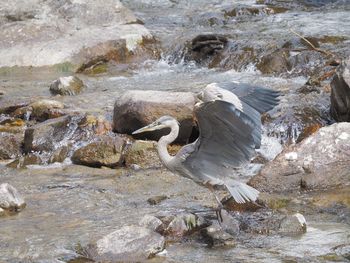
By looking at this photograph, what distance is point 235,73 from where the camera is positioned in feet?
34.8

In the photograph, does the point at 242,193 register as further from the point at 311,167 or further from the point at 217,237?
the point at 311,167

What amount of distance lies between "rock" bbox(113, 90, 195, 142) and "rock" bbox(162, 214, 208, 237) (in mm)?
2656

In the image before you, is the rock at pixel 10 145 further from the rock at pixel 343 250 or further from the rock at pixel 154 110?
the rock at pixel 343 250

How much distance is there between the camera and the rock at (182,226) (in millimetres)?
5145

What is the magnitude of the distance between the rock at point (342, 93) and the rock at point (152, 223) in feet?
10.8

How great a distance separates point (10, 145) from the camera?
811 cm

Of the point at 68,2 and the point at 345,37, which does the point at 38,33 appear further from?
the point at 345,37

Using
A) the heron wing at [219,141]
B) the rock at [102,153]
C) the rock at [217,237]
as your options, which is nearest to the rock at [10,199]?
the heron wing at [219,141]

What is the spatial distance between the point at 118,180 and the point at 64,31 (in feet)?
19.9

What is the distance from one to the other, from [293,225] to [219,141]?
76 cm

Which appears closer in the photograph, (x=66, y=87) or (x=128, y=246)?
(x=128, y=246)

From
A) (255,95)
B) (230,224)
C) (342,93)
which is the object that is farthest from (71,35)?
(230,224)

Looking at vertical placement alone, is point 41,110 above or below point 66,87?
above

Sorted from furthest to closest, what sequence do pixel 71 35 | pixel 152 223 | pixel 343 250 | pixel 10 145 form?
pixel 71 35 → pixel 10 145 → pixel 152 223 → pixel 343 250
